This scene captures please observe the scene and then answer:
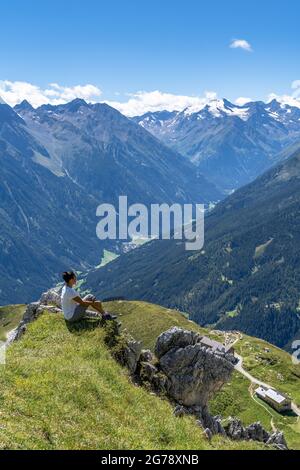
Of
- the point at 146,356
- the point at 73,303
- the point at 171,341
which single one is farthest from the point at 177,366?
the point at 73,303

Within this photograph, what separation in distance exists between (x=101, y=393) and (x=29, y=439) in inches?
290

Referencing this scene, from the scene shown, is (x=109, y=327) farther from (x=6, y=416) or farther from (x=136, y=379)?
(x=6, y=416)

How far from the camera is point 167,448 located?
2267 cm

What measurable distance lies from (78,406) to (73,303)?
11191 millimetres

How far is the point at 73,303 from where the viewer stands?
116ft

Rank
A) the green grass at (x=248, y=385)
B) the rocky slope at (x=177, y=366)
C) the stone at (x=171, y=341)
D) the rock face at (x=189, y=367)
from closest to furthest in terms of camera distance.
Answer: the rocky slope at (x=177, y=366) < the rock face at (x=189, y=367) < the stone at (x=171, y=341) < the green grass at (x=248, y=385)

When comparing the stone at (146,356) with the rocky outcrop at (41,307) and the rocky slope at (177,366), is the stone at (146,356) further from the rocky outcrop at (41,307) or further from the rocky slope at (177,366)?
the rocky outcrop at (41,307)

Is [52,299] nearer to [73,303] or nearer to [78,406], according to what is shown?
[73,303]

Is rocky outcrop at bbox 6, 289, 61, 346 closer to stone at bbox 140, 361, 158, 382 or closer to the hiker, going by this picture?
the hiker

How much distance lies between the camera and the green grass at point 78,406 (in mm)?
21594

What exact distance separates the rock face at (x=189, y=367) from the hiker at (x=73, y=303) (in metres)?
→ 10.1

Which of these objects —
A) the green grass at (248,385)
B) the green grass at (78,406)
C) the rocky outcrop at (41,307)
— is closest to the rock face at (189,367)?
the rocky outcrop at (41,307)

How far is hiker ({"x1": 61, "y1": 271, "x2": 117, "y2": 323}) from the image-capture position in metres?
35.2
